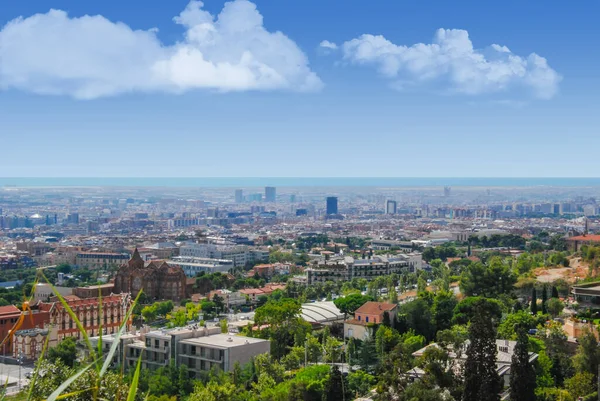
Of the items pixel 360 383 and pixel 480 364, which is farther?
pixel 360 383

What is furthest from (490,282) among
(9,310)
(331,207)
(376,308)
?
(331,207)

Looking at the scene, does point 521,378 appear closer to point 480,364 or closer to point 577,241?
point 480,364

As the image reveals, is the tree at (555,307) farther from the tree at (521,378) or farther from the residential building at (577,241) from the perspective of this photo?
the residential building at (577,241)

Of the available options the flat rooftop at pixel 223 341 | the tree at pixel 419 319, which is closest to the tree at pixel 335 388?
the flat rooftop at pixel 223 341

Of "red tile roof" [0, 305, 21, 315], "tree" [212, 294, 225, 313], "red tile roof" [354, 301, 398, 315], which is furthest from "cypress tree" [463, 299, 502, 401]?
"tree" [212, 294, 225, 313]

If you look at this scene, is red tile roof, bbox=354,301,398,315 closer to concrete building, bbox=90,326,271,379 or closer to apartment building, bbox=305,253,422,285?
concrete building, bbox=90,326,271,379

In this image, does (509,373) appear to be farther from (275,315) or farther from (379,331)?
(275,315)
